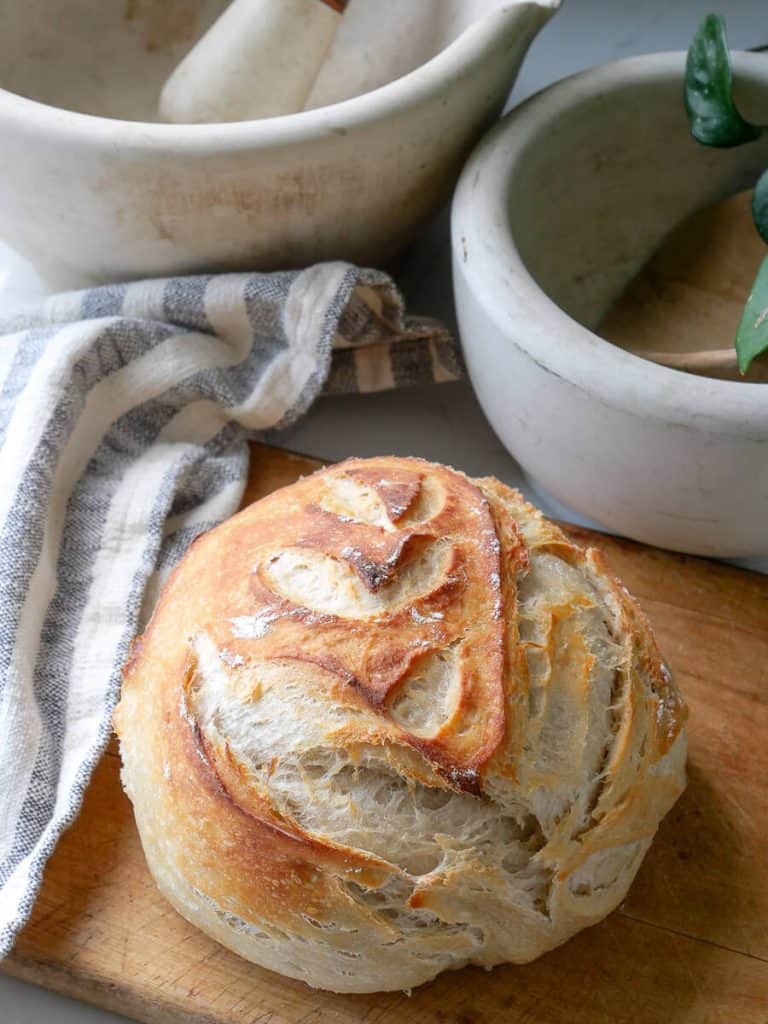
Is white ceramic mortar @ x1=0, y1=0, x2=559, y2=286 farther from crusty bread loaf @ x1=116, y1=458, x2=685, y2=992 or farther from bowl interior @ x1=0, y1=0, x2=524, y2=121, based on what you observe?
crusty bread loaf @ x1=116, y1=458, x2=685, y2=992

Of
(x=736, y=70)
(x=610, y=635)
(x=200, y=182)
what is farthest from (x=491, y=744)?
(x=736, y=70)

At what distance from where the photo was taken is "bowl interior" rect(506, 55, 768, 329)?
43.3 inches

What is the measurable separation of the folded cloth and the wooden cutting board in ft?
0.30

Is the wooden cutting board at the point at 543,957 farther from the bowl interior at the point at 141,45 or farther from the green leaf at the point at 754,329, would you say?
the bowl interior at the point at 141,45

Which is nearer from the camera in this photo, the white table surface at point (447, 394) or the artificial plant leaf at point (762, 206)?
the artificial plant leaf at point (762, 206)

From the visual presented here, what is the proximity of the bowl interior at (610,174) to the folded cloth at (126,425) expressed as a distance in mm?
149

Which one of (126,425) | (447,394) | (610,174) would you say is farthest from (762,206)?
(126,425)

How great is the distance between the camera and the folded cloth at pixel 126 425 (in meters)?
0.97

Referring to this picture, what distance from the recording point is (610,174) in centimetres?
118

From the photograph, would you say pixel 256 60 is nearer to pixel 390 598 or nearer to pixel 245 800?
pixel 390 598

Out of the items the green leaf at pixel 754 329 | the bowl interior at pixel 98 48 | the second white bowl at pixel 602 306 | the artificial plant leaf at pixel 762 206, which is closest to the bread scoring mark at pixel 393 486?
the second white bowl at pixel 602 306

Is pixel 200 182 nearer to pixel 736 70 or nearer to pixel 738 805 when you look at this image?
pixel 736 70

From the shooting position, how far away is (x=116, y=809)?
93 cm

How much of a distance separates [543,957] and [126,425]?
24.9 inches
